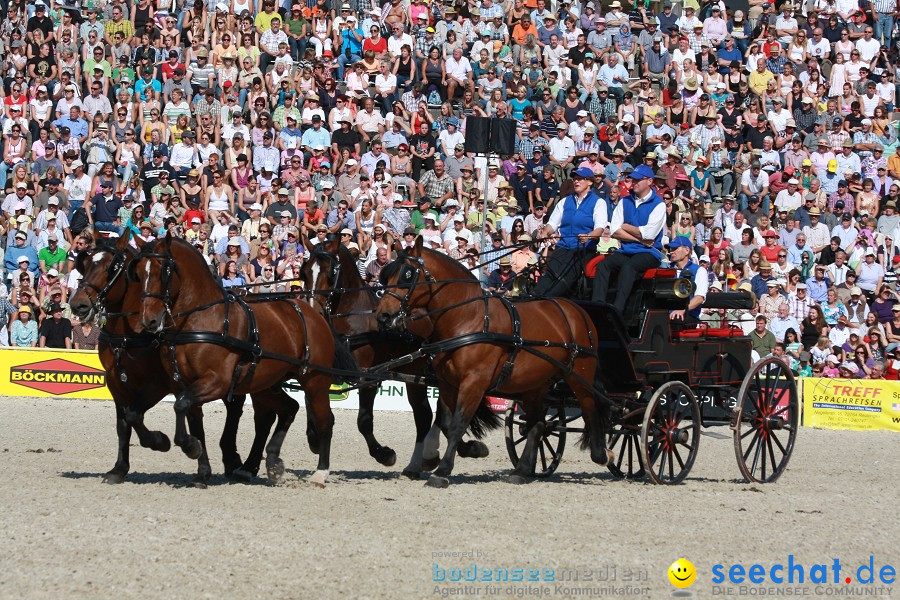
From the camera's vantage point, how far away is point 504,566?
807cm

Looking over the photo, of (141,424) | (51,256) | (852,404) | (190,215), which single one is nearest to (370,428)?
(141,424)

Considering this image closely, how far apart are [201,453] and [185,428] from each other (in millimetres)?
510

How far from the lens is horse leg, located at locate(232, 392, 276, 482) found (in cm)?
1185

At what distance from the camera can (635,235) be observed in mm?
12672

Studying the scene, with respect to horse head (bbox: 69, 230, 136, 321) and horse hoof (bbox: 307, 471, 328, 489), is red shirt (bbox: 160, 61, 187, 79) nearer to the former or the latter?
horse head (bbox: 69, 230, 136, 321)

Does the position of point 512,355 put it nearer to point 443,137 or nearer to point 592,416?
point 592,416

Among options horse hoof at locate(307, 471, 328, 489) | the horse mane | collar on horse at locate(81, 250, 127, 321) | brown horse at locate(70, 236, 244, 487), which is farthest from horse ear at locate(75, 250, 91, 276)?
the horse mane

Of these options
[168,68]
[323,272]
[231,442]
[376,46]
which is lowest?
[231,442]

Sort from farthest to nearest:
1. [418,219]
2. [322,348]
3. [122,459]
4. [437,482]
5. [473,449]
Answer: [418,219], [473,449], [322,348], [437,482], [122,459]

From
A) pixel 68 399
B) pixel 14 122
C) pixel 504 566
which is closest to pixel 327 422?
pixel 504 566

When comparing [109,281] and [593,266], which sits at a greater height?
[593,266]

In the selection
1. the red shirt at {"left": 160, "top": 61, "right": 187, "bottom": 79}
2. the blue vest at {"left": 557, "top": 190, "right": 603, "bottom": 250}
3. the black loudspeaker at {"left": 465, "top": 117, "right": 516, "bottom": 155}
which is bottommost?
the blue vest at {"left": 557, "top": 190, "right": 603, "bottom": 250}

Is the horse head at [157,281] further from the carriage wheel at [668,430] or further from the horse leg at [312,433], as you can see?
the carriage wheel at [668,430]

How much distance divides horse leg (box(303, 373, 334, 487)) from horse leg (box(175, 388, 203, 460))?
1.13m
